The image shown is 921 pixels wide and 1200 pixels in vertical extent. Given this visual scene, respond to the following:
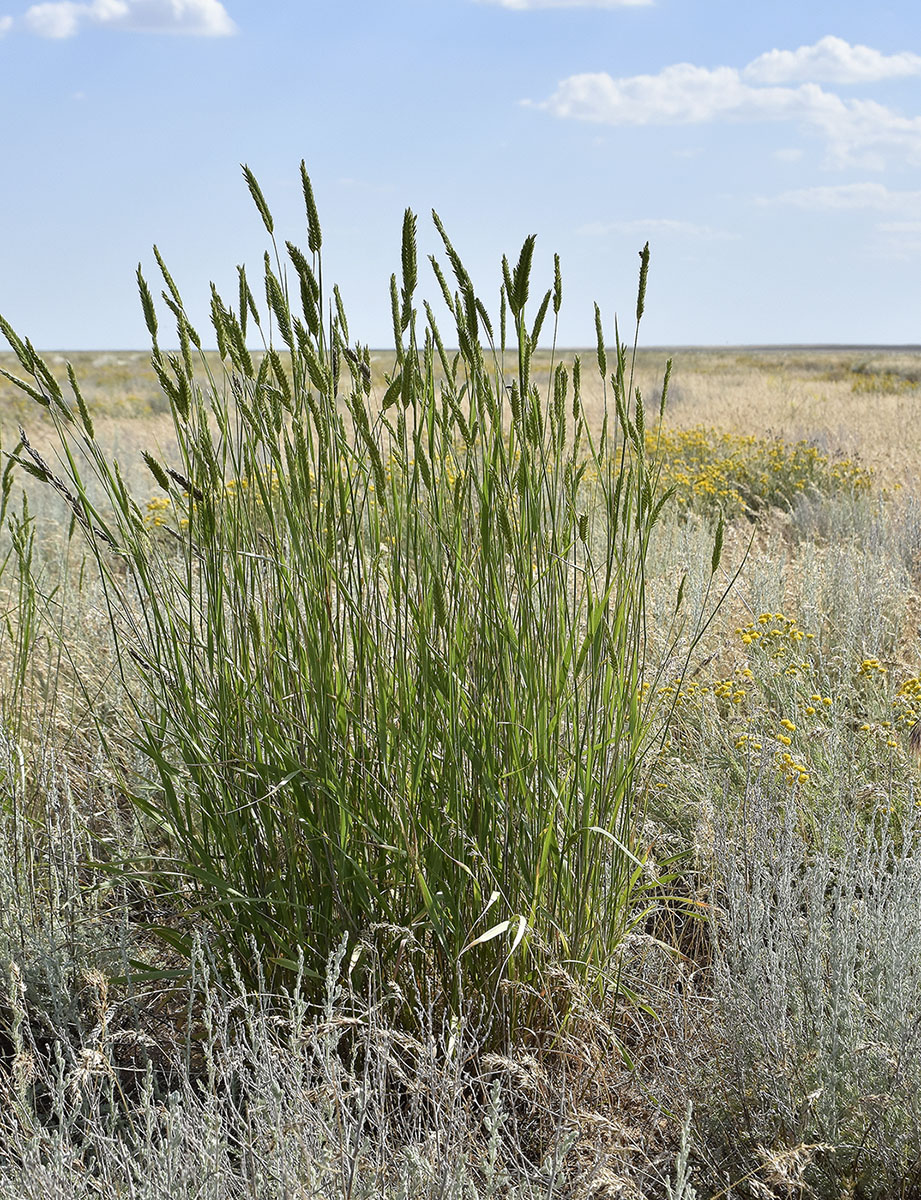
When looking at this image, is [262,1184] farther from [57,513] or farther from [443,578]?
[57,513]

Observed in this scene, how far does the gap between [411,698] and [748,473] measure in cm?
584

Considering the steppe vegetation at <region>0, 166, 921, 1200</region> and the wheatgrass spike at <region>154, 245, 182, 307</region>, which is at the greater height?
the wheatgrass spike at <region>154, 245, 182, 307</region>

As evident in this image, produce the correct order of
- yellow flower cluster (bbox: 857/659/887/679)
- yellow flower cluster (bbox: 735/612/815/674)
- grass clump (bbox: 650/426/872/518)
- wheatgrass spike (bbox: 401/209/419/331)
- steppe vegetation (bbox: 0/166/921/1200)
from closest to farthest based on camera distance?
wheatgrass spike (bbox: 401/209/419/331)
steppe vegetation (bbox: 0/166/921/1200)
yellow flower cluster (bbox: 857/659/887/679)
yellow flower cluster (bbox: 735/612/815/674)
grass clump (bbox: 650/426/872/518)

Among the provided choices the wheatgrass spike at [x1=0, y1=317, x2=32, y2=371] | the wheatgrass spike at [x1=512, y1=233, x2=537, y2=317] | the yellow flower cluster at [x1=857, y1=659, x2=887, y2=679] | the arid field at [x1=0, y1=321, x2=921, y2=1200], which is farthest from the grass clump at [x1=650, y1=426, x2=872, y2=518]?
the wheatgrass spike at [x1=0, y1=317, x2=32, y2=371]

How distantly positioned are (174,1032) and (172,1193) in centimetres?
80

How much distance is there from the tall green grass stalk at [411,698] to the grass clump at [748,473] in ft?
13.7

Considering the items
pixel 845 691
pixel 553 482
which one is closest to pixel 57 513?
pixel 845 691

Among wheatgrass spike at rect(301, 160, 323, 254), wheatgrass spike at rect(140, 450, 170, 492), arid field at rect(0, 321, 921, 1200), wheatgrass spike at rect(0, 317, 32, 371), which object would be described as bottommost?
arid field at rect(0, 321, 921, 1200)

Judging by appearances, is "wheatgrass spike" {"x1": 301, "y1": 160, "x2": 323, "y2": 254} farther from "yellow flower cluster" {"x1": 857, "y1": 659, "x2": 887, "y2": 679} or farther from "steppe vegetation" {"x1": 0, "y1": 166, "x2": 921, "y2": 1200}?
"yellow flower cluster" {"x1": 857, "y1": 659, "x2": 887, "y2": 679}

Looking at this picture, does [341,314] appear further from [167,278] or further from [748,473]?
[748,473]

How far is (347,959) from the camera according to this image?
1767mm

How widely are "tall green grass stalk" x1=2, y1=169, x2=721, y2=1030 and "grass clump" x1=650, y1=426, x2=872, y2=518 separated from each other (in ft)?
13.7

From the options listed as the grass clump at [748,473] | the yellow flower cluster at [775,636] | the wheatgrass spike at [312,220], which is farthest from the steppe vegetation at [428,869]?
the grass clump at [748,473]

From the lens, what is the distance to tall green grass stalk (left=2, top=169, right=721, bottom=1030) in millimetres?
1592
